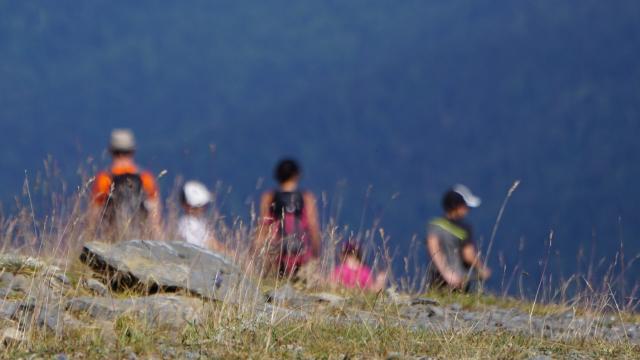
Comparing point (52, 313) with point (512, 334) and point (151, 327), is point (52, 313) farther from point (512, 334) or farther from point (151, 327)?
point (512, 334)

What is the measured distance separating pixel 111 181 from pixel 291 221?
4.97ft

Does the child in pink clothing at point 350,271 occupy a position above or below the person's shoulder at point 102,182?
below

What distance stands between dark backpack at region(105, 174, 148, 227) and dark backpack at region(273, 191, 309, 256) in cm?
113

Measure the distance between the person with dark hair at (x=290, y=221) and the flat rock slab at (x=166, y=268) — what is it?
1.29 meters

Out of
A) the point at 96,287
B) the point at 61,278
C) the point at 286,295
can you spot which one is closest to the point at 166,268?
the point at 96,287

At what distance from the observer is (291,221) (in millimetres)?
9430

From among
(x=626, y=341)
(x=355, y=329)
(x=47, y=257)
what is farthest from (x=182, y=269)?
(x=626, y=341)

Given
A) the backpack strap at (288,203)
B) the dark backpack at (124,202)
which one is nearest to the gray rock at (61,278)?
the dark backpack at (124,202)

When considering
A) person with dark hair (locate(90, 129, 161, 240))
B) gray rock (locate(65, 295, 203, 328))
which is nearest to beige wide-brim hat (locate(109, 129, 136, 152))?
person with dark hair (locate(90, 129, 161, 240))

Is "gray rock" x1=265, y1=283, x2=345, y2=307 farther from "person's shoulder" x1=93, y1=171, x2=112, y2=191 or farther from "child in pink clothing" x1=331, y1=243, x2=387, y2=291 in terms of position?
"person's shoulder" x1=93, y1=171, x2=112, y2=191

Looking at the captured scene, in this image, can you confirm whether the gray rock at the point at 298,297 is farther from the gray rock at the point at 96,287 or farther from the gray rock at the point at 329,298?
the gray rock at the point at 96,287

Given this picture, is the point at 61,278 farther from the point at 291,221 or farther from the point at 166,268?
the point at 291,221

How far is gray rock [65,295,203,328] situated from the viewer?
20.0ft

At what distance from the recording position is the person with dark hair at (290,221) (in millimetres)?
9234
